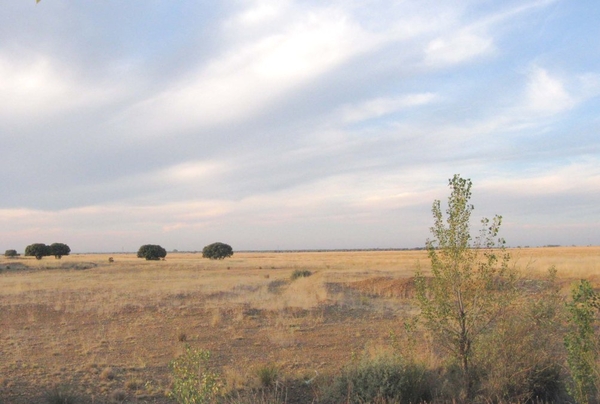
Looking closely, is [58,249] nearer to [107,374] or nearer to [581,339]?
[107,374]

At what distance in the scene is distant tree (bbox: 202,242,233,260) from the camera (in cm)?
8662

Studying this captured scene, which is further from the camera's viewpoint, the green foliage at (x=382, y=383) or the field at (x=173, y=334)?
the field at (x=173, y=334)

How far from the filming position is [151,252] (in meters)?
87.4

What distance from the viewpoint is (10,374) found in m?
10.3

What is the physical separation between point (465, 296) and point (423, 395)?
1904mm

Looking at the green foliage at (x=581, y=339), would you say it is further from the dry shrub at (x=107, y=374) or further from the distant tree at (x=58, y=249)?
the distant tree at (x=58, y=249)

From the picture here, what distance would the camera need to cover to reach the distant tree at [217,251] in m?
86.6

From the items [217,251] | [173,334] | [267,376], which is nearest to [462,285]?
[267,376]

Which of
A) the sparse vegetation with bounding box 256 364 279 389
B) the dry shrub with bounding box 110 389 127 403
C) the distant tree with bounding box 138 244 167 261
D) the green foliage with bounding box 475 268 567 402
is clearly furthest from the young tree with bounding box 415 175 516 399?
the distant tree with bounding box 138 244 167 261

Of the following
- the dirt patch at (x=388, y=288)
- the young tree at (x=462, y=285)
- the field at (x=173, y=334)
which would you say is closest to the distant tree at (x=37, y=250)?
the field at (x=173, y=334)

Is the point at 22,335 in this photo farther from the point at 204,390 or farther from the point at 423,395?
the point at 423,395

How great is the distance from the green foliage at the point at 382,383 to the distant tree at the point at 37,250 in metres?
98.6

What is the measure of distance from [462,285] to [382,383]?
2045 mm

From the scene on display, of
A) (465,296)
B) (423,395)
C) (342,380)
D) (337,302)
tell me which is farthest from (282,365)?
(337,302)
